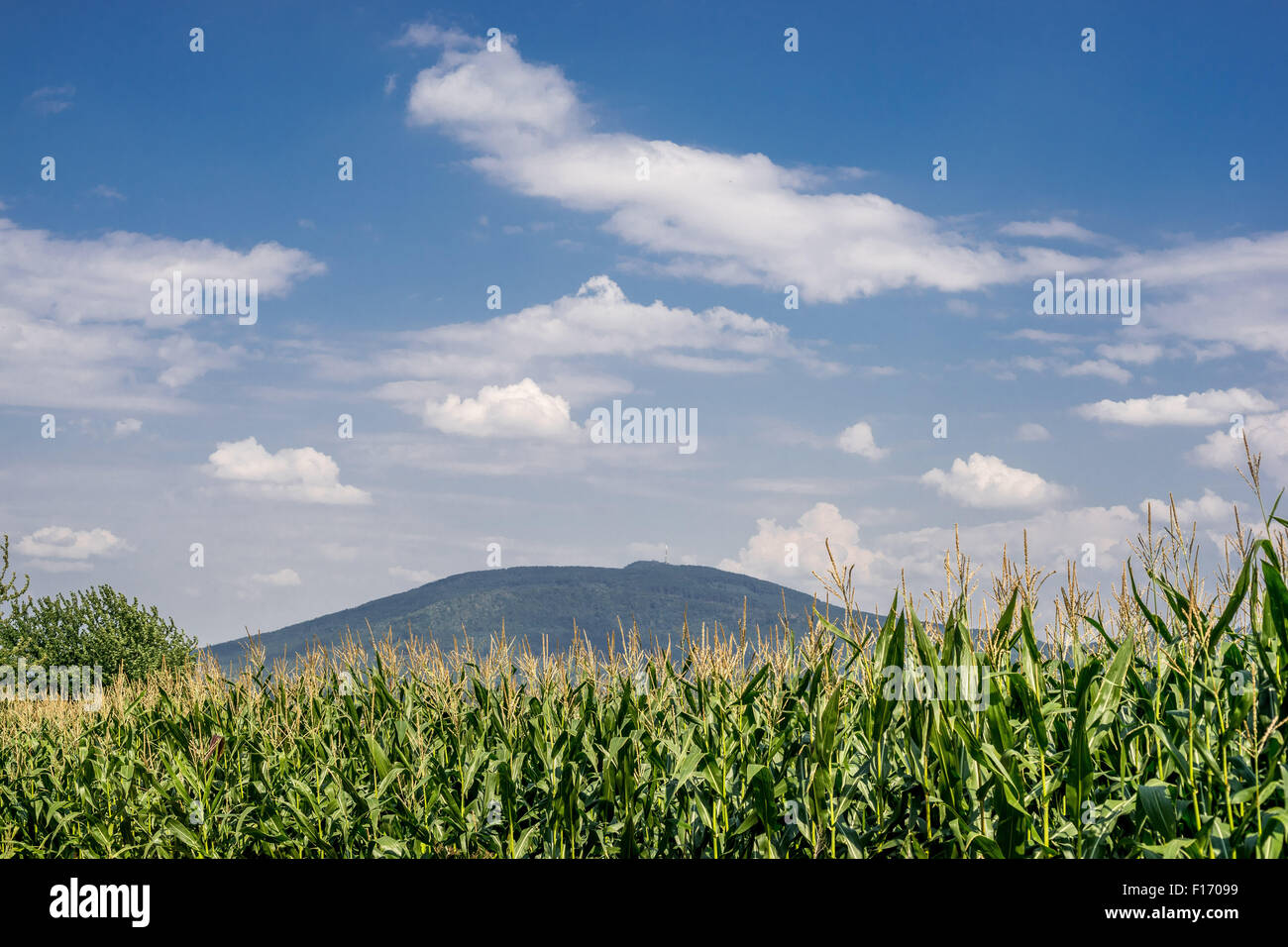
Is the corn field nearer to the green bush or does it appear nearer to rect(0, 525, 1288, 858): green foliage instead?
rect(0, 525, 1288, 858): green foliage

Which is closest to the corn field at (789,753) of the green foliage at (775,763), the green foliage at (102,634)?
the green foliage at (775,763)

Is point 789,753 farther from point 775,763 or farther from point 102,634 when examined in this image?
point 102,634

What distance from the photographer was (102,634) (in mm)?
37562

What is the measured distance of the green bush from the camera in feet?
122

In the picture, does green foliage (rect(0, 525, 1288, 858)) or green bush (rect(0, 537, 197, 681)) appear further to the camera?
green bush (rect(0, 537, 197, 681))

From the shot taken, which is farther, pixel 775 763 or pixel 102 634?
pixel 102 634

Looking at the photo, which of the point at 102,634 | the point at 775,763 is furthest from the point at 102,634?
the point at 775,763

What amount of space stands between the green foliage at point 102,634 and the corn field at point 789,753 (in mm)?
30768

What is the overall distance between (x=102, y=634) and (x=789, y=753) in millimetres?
39456

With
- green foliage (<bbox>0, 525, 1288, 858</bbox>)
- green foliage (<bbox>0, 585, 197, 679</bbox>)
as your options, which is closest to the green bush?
green foliage (<bbox>0, 585, 197, 679</bbox>)
